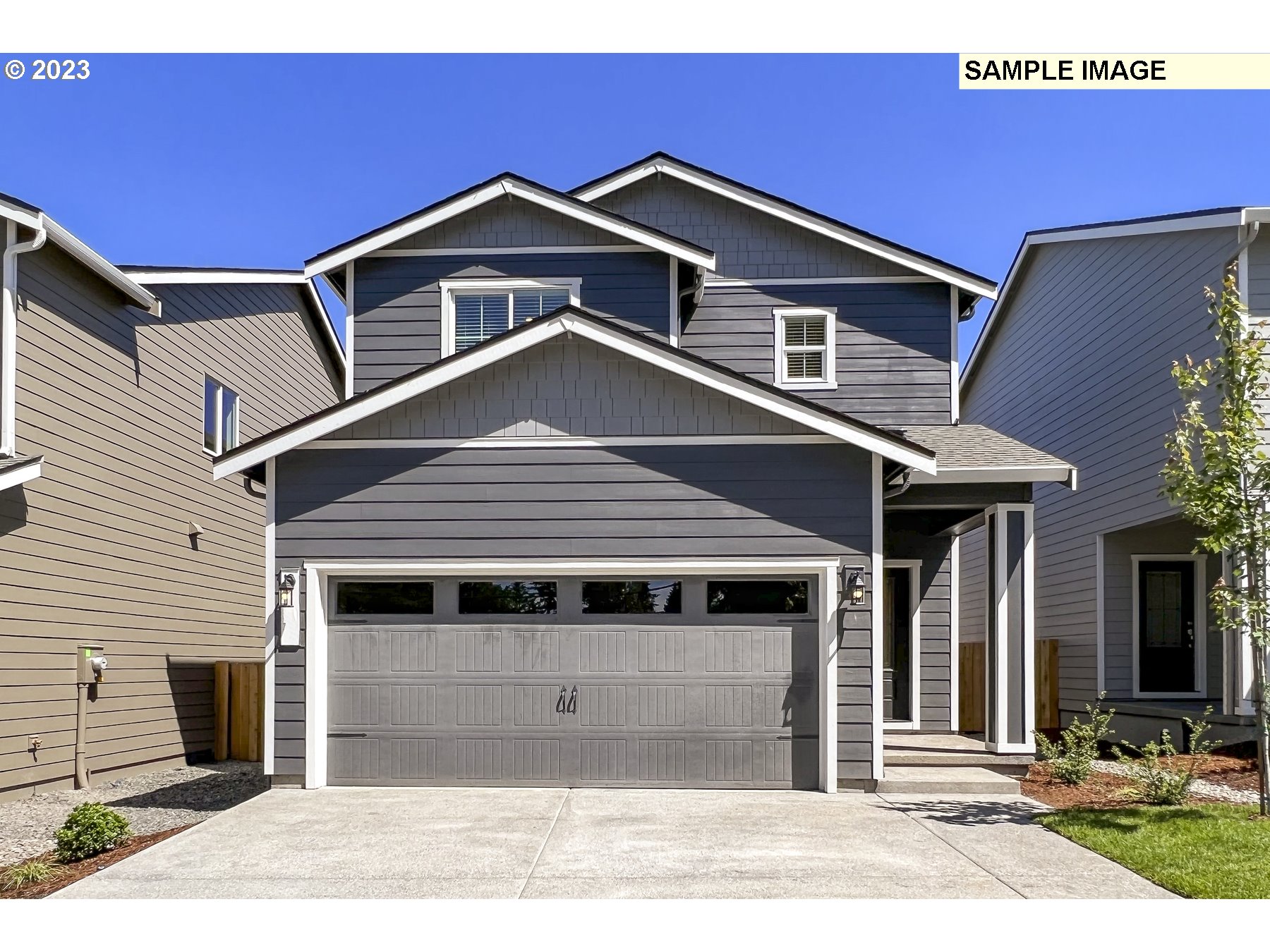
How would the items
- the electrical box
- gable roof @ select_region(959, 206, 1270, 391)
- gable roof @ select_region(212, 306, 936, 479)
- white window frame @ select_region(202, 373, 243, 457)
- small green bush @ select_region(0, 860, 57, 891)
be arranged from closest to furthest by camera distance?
small green bush @ select_region(0, 860, 57, 891) → gable roof @ select_region(212, 306, 936, 479) → the electrical box → gable roof @ select_region(959, 206, 1270, 391) → white window frame @ select_region(202, 373, 243, 457)

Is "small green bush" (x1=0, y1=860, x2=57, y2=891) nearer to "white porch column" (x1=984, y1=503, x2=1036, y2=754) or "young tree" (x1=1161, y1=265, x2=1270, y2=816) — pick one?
"white porch column" (x1=984, y1=503, x2=1036, y2=754)

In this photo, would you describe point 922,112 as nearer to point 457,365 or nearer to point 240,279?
point 457,365

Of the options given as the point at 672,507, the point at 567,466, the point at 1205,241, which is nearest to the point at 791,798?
the point at 672,507

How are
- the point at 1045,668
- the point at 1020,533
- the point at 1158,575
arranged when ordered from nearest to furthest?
the point at 1020,533, the point at 1158,575, the point at 1045,668

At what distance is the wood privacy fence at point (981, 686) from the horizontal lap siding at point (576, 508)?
3631 millimetres

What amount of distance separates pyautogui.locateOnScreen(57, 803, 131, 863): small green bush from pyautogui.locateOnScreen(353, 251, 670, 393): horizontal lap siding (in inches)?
254

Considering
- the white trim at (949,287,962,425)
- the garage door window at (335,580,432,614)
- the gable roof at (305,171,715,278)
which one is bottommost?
the garage door window at (335,580,432,614)

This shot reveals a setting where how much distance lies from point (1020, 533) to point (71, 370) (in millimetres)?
10108

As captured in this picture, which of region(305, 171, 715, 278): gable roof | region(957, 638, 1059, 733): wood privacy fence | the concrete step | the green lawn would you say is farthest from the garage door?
region(305, 171, 715, 278): gable roof

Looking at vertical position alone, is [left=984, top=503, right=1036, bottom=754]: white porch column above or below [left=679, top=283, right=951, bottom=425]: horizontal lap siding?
below

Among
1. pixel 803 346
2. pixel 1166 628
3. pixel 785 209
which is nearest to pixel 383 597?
pixel 803 346

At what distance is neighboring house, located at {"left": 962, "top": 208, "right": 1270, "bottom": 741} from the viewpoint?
44.4 ft

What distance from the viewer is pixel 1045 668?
56.7ft

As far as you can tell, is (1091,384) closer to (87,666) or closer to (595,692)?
(595,692)
